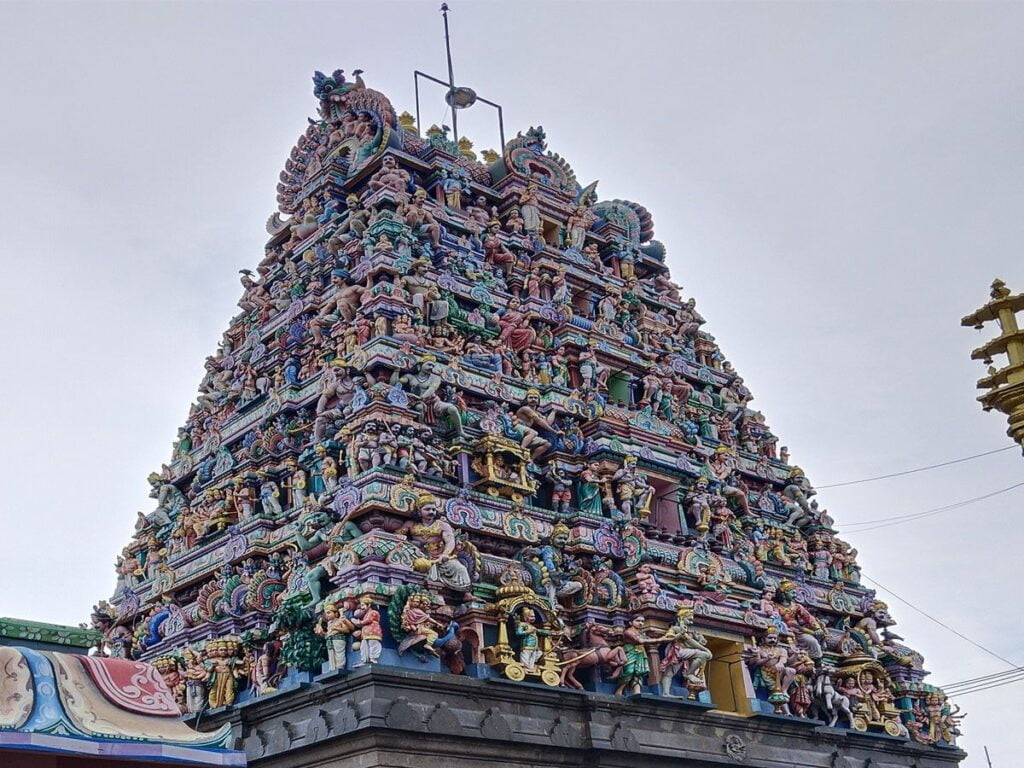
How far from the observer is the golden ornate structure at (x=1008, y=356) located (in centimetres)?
853

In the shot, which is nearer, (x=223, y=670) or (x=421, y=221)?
(x=223, y=670)

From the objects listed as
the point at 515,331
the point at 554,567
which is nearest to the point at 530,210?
the point at 515,331

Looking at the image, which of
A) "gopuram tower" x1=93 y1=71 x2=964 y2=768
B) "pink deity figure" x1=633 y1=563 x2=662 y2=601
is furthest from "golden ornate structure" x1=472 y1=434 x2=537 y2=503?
"pink deity figure" x1=633 y1=563 x2=662 y2=601

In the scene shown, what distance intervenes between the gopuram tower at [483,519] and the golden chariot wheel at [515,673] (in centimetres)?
11

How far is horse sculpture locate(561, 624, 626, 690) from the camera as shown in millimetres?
21000

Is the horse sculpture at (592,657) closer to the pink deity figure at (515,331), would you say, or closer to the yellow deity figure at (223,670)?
the yellow deity figure at (223,670)

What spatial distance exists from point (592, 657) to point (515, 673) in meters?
1.86

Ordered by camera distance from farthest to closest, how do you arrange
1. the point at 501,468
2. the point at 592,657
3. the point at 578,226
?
the point at 578,226, the point at 501,468, the point at 592,657

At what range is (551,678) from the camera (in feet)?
67.3

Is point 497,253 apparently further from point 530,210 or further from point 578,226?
point 578,226

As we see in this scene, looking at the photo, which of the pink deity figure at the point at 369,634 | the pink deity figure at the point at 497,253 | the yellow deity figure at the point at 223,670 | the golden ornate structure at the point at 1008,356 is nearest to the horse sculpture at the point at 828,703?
the pink deity figure at the point at 369,634

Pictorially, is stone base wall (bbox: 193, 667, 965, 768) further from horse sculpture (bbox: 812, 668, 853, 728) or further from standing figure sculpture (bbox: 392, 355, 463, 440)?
standing figure sculpture (bbox: 392, 355, 463, 440)

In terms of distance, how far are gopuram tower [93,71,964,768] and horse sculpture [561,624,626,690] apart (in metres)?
0.05

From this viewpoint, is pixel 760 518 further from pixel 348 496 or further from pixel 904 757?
pixel 348 496
